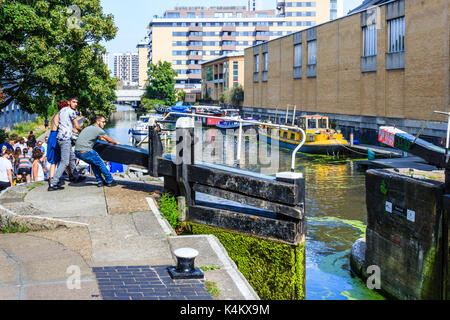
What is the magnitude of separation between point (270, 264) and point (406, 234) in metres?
3.06

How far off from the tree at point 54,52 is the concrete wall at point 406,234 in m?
18.3

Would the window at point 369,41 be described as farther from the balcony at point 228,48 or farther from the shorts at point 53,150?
the balcony at point 228,48

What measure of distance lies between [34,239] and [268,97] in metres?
55.0

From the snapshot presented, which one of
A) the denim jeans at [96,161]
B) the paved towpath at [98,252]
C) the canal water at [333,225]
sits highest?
the denim jeans at [96,161]

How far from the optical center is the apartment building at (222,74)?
82.3 meters

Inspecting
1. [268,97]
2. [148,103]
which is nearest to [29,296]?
[268,97]

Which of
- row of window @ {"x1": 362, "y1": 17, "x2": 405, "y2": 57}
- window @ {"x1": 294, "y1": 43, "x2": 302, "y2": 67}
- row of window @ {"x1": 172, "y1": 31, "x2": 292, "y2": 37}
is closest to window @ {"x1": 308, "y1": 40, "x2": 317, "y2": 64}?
window @ {"x1": 294, "y1": 43, "x2": 302, "y2": 67}

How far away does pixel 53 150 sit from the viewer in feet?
33.9

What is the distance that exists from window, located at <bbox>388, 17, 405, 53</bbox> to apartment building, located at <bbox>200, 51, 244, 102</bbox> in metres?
44.7

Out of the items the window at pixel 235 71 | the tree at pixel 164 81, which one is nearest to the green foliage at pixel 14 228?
the window at pixel 235 71

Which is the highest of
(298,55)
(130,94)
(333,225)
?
(298,55)

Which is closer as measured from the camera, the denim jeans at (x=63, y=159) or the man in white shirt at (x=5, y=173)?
the denim jeans at (x=63, y=159)

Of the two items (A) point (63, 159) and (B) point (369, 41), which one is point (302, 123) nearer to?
(B) point (369, 41)

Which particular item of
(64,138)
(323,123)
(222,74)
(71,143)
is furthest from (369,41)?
(222,74)
